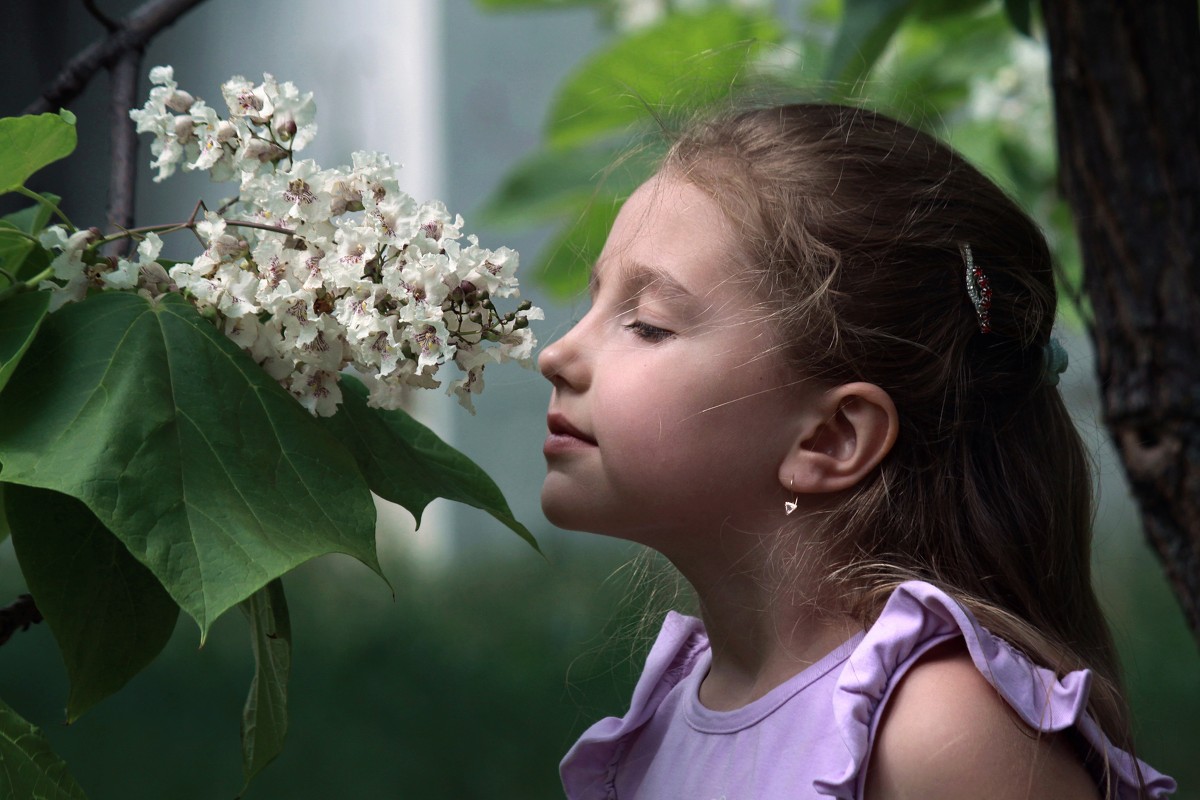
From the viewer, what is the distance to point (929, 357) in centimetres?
84

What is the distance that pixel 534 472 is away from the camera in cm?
335

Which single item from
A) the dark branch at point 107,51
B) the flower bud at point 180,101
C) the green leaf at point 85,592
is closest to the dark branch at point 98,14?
the dark branch at point 107,51

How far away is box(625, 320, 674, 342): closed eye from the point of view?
828 mm

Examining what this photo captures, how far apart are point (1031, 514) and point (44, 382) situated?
60 cm

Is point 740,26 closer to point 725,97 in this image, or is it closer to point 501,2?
point 501,2

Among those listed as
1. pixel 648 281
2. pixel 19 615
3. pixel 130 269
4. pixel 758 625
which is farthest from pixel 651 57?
pixel 19 615

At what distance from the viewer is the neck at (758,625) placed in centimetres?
83

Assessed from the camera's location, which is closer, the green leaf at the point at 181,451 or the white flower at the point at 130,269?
the green leaf at the point at 181,451

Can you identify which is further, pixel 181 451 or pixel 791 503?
pixel 791 503

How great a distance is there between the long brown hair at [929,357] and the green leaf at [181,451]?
0.34 metres

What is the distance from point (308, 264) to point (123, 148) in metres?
0.19

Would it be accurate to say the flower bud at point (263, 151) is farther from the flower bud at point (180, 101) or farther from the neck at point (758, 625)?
the neck at point (758, 625)

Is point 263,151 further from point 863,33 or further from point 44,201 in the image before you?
point 863,33

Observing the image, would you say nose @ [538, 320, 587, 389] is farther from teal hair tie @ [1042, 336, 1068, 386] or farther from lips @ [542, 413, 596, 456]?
teal hair tie @ [1042, 336, 1068, 386]
